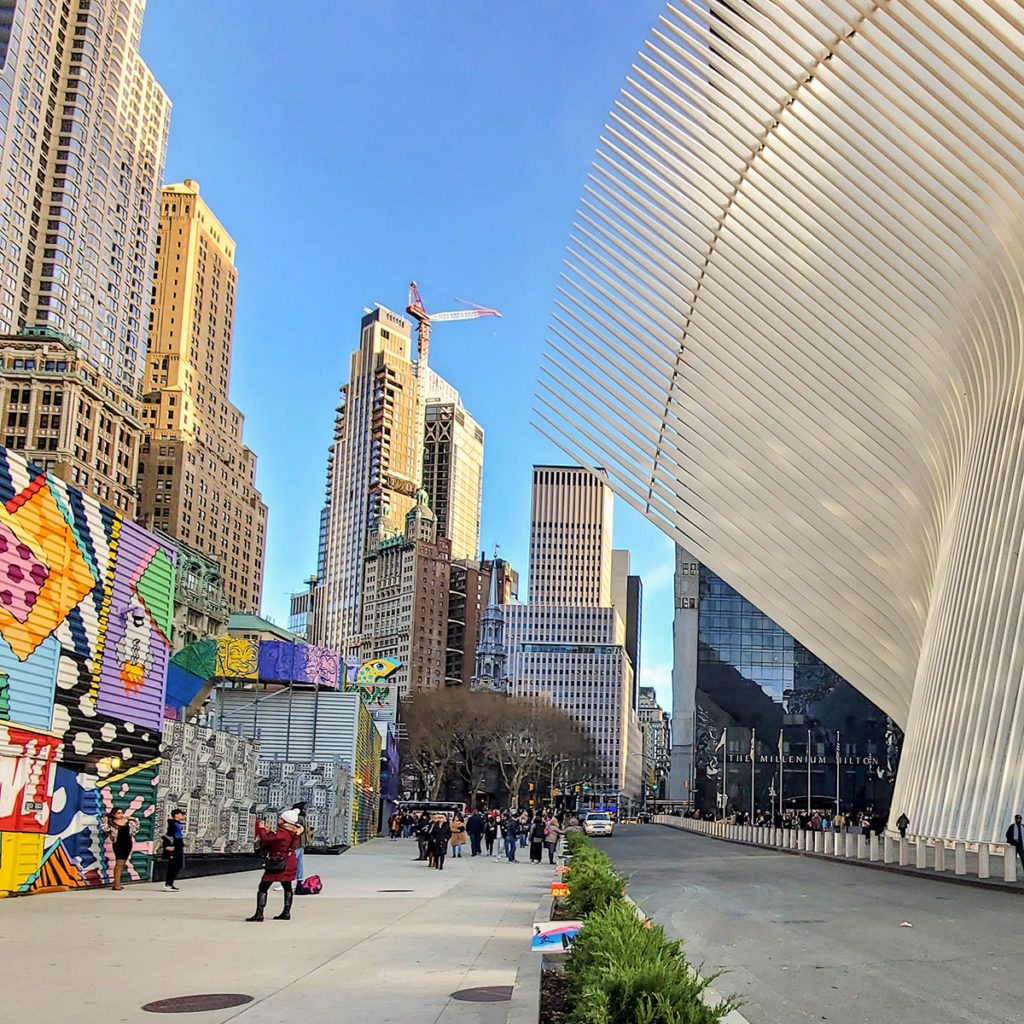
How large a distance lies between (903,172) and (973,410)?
7.24 metres

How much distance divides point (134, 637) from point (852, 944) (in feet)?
43.0

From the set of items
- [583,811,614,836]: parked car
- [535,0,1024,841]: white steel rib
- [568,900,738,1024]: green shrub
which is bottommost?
[583,811,614,836]: parked car

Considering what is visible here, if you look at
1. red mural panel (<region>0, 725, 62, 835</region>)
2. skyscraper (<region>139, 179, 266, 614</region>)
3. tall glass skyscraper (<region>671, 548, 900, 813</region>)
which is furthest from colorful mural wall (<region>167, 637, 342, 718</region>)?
skyscraper (<region>139, 179, 266, 614</region>)

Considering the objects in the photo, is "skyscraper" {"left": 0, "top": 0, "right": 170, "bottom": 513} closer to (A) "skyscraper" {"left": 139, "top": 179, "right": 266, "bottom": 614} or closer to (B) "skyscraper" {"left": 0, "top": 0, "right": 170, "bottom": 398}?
(B) "skyscraper" {"left": 0, "top": 0, "right": 170, "bottom": 398}

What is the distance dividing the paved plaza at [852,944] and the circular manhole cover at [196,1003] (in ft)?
10.9

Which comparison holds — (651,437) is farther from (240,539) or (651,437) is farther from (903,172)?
(240,539)

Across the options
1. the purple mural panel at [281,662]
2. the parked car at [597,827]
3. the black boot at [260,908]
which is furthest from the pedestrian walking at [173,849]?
the parked car at [597,827]

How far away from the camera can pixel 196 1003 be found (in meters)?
8.39

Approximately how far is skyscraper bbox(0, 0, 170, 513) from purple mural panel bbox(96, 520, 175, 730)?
87043mm

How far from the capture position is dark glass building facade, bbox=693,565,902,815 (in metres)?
115

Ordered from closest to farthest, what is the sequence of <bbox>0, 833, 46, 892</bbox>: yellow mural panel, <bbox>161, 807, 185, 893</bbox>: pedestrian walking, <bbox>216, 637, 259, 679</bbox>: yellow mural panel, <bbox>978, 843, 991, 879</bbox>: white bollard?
<bbox>0, 833, 46, 892</bbox>: yellow mural panel
<bbox>161, 807, 185, 893</bbox>: pedestrian walking
<bbox>978, 843, 991, 879</bbox>: white bollard
<bbox>216, 637, 259, 679</bbox>: yellow mural panel

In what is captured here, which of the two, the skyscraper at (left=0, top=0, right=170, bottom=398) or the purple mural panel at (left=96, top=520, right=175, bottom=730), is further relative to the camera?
the skyscraper at (left=0, top=0, right=170, bottom=398)

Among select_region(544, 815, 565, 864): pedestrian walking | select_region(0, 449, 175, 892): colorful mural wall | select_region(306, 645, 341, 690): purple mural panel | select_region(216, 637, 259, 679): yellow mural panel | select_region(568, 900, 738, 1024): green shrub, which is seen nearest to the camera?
select_region(568, 900, 738, 1024): green shrub

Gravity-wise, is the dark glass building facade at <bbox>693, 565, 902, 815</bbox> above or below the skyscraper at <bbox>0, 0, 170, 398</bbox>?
below
